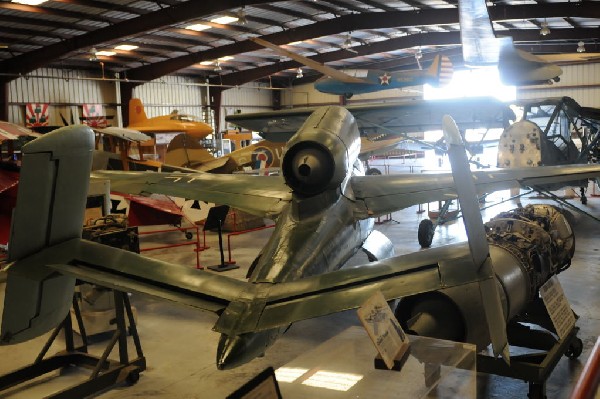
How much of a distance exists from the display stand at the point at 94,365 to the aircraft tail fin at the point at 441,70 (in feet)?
59.9

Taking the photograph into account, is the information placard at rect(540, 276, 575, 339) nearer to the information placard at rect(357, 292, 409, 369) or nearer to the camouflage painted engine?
the camouflage painted engine

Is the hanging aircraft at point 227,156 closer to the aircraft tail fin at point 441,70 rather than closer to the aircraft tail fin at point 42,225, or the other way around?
the aircraft tail fin at point 441,70

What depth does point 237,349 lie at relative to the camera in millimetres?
3561

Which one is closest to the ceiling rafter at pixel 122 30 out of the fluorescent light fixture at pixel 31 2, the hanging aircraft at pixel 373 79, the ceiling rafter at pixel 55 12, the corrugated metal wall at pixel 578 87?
the ceiling rafter at pixel 55 12

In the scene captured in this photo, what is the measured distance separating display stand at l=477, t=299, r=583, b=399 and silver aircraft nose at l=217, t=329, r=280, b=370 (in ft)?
5.63

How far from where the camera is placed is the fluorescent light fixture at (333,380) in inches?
114

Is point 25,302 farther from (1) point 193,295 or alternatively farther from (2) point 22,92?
(2) point 22,92

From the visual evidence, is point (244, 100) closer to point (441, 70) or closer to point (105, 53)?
point (105, 53)

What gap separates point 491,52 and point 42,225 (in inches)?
397

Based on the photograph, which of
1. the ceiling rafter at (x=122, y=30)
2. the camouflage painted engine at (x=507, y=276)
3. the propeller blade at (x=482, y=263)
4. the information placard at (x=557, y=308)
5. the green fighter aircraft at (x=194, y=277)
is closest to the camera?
the propeller blade at (x=482, y=263)

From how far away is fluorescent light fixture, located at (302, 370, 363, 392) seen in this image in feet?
9.46

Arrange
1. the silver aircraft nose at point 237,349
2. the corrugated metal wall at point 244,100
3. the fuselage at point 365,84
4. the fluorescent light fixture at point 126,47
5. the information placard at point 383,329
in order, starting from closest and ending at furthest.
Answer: the information placard at point 383,329
the silver aircraft nose at point 237,349
the fuselage at point 365,84
the fluorescent light fixture at point 126,47
the corrugated metal wall at point 244,100

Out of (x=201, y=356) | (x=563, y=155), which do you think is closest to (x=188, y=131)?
(x=563, y=155)

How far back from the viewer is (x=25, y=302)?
109 inches
